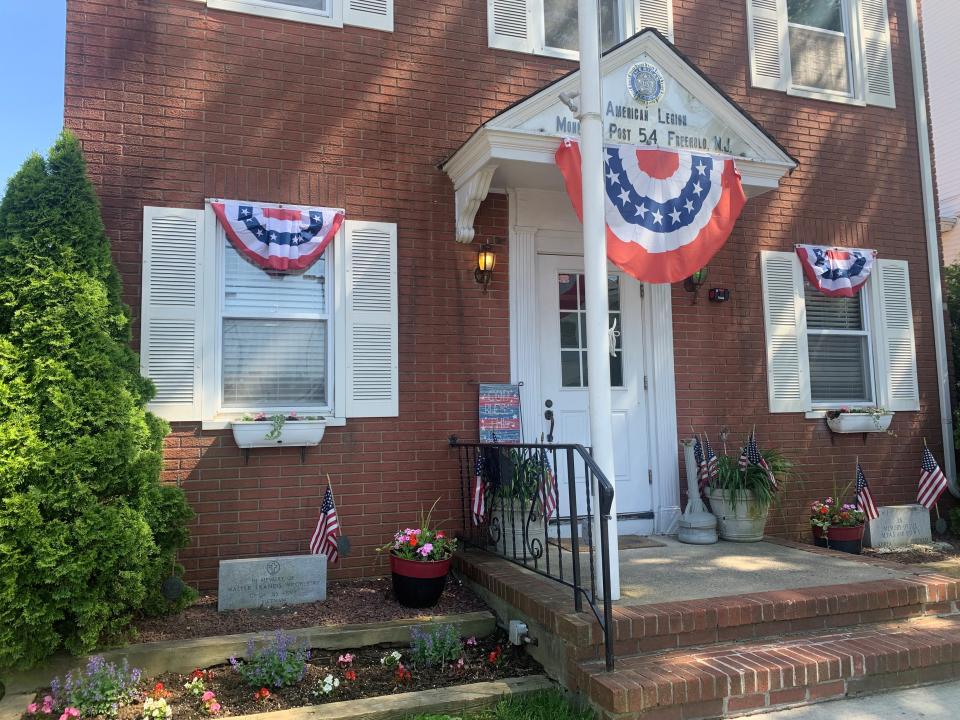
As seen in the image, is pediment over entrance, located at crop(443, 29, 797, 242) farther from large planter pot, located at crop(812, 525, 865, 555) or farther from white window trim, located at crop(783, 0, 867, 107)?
large planter pot, located at crop(812, 525, 865, 555)

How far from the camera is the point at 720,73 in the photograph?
22.4 feet

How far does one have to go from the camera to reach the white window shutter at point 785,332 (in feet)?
21.9

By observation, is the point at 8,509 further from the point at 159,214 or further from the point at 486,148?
the point at 486,148

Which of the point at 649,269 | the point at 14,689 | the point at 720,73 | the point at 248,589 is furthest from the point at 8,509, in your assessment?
the point at 720,73

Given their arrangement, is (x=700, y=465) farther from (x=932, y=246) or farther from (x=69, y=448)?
(x=69, y=448)

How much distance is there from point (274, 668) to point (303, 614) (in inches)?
28.8

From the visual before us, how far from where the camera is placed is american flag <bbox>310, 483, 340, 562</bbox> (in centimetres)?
487

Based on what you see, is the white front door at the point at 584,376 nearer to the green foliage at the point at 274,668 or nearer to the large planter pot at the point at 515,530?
the large planter pot at the point at 515,530

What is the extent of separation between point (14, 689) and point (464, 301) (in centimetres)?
378

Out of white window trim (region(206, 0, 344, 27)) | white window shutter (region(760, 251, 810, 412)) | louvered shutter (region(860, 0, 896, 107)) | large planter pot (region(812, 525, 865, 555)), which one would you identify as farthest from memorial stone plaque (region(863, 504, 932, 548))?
white window trim (region(206, 0, 344, 27))

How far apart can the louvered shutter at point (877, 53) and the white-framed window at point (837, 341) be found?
5.88 feet

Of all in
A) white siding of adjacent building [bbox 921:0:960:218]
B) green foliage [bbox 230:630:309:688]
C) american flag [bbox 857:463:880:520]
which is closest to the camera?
green foliage [bbox 230:630:309:688]

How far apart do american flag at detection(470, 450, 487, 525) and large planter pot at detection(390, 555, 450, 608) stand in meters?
0.55

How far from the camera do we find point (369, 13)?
226 inches
